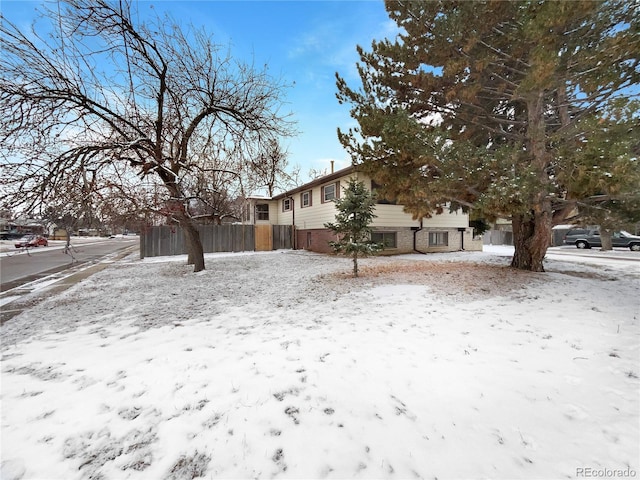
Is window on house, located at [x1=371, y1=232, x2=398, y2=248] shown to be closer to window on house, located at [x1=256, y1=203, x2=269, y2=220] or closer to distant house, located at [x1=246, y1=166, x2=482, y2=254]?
distant house, located at [x1=246, y1=166, x2=482, y2=254]

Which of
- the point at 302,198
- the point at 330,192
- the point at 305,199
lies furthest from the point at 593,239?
the point at 302,198

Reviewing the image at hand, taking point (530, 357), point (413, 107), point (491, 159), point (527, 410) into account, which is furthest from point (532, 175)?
point (527, 410)

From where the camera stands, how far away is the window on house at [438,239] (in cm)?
1706

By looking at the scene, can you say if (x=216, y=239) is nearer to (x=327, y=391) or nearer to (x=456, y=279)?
(x=456, y=279)

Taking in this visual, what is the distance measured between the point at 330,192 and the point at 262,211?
8.90 metres

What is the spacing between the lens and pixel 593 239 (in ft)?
65.8

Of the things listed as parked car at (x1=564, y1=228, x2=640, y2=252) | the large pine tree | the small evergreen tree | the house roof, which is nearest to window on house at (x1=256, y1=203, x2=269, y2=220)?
the house roof

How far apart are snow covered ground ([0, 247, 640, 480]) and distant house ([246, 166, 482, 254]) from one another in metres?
9.49

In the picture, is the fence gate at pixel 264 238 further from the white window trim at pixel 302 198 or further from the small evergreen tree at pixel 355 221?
the small evergreen tree at pixel 355 221

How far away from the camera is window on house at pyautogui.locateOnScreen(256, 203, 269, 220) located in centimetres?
2261

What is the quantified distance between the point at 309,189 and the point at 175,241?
907 cm

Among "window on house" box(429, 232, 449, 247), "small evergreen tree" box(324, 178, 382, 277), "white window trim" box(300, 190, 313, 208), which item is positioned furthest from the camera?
"white window trim" box(300, 190, 313, 208)

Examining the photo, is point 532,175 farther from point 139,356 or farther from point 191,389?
point 139,356

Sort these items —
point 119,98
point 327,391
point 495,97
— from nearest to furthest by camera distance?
point 327,391 < point 119,98 < point 495,97
